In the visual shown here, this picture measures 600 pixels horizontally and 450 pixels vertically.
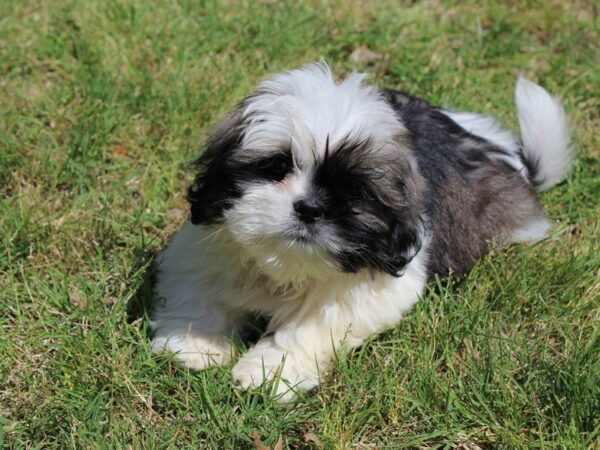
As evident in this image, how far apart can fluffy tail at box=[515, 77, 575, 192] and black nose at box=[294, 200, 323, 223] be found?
65.2 inches

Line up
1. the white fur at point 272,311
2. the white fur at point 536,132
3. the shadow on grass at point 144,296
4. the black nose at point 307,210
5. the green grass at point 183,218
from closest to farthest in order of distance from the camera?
1. the black nose at point 307,210
2. the green grass at point 183,218
3. the white fur at point 272,311
4. the shadow on grass at point 144,296
5. the white fur at point 536,132

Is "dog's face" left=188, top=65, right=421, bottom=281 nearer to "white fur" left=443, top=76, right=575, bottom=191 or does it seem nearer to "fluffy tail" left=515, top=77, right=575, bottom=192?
"white fur" left=443, top=76, right=575, bottom=191

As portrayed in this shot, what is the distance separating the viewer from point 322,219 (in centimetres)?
258

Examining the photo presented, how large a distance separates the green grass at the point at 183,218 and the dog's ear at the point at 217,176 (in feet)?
1.74

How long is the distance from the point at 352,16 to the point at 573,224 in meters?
1.87

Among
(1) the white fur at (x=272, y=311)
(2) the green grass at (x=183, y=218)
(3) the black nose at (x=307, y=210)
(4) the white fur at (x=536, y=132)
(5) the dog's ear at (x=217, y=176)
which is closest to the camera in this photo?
(3) the black nose at (x=307, y=210)

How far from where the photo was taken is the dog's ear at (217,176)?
2.71 metres

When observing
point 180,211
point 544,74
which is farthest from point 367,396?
point 544,74

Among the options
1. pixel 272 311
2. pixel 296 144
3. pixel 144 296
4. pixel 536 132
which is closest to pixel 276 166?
pixel 296 144

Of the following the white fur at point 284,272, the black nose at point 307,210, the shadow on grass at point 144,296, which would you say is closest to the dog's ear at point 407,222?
the white fur at point 284,272

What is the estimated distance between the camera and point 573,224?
13.1ft

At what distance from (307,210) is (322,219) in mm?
57

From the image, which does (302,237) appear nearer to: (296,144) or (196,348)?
(296,144)

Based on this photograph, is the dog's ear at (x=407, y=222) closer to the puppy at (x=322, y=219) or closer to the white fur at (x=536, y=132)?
the puppy at (x=322, y=219)
